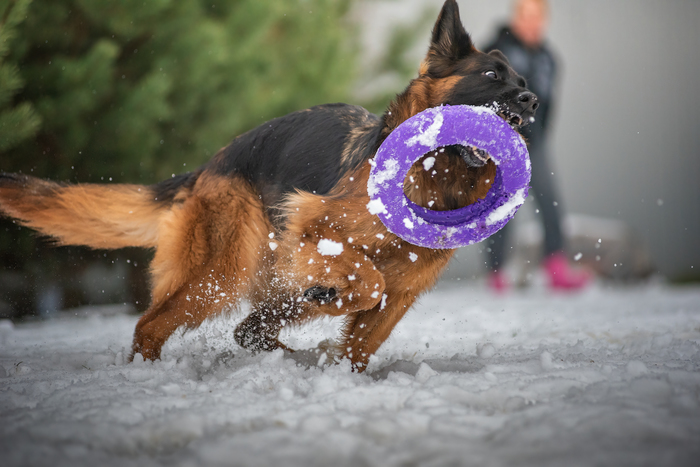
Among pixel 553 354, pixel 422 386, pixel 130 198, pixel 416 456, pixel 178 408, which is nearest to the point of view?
pixel 416 456

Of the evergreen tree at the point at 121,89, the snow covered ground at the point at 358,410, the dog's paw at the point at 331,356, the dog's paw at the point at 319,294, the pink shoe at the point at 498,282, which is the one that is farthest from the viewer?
the pink shoe at the point at 498,282

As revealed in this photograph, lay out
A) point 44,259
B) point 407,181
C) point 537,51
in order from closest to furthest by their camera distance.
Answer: point 407,181
point 44,259
point 537,51

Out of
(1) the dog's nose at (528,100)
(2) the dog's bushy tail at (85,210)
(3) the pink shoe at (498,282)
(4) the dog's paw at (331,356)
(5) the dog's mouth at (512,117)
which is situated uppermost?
(1) the dog's nose at (528,100)

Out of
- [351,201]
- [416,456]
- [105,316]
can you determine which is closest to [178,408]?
[416,456]

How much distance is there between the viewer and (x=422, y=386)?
7.09 feet

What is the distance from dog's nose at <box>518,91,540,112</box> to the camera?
269cm

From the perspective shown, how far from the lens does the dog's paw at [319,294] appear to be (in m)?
2.72

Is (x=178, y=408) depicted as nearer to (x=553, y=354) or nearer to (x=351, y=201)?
(x=351, y=201)

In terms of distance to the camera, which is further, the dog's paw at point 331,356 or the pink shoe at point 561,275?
the pink shoe at point 561,275

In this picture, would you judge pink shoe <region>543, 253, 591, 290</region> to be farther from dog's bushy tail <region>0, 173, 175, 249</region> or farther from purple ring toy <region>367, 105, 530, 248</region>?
dog's bushy tail <region>0, 173, 175, 249</region>

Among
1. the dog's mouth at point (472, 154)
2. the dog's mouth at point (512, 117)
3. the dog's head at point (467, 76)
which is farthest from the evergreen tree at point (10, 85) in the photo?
the dog's mouth at point (512, 117)

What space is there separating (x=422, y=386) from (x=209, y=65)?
5772 mm

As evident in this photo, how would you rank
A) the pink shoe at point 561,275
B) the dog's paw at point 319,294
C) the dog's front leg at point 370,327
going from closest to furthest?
1. the dog's paw at point 319,294
2. the dog's front leg at point 370,327
3. the pink shoe at point 561,275

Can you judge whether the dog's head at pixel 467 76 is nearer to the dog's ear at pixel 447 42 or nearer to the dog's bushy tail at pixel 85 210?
the dog's ear at pixel 447 42
